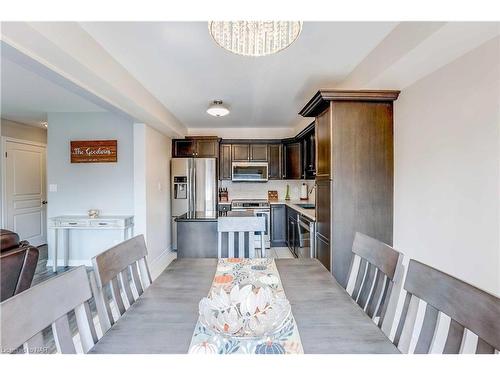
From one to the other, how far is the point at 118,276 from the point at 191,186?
3.84 metres

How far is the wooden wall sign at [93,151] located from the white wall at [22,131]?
1.62 m

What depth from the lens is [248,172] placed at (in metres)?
5.68

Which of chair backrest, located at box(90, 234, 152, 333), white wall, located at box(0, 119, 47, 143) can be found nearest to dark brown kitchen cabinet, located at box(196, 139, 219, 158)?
white wall, located at box(0, 119, 47, 143)

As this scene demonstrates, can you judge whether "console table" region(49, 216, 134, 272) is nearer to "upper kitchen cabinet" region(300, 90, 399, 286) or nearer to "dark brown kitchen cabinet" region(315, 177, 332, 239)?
"dark brown kitchen cabinet" region(315, 177, 332, 239)

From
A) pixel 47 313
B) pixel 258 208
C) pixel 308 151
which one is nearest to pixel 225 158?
pixel 258 208

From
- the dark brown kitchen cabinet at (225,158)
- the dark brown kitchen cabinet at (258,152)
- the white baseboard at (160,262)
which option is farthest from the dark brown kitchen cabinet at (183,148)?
the white baseboard at (160,262)

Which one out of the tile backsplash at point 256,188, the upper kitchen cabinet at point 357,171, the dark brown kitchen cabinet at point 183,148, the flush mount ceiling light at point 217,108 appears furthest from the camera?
the tile backsplash at point 256,188

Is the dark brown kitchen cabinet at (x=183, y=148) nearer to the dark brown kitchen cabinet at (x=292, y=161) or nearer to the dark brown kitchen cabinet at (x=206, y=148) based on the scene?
the dark brown kitchen cabinet at (x=206, y=148)

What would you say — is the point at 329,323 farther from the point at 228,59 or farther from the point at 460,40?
the point at 228,59

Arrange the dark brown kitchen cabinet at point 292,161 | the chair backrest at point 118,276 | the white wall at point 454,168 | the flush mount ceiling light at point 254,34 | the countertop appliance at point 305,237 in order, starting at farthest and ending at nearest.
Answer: the dark brown kitchen cabinet at point 292,161
the countertop appliance at point 305,237
the white wall at point 454,168
the flush mount ceiling light at point 254,34
the chair backrest at point 118,276

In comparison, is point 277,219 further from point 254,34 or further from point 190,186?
point 254,34

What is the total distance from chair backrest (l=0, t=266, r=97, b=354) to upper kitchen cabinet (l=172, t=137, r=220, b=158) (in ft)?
15.0

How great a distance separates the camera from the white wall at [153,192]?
13.0ft

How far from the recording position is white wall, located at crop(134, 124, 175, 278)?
3953 mm
